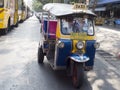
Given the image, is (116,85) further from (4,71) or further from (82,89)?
(4,71)

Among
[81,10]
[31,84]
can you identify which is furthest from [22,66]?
[81,10]

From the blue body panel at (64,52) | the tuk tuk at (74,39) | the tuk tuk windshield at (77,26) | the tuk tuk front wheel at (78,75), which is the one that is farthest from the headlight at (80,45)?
the tuk tuk front wheel at (78,75)

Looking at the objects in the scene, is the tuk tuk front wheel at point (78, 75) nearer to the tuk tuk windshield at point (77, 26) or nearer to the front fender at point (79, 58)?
the front fender at point (79, 58)

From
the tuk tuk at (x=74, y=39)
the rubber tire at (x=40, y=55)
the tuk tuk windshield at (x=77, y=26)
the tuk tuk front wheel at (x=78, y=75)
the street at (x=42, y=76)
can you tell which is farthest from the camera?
the rubber tire at (x=40, y=55)

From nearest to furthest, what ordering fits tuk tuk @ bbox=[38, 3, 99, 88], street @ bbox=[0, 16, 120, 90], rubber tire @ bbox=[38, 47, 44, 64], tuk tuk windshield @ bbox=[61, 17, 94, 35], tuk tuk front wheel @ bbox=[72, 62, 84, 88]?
tuk tuk front wheel @ bbox=[72, 62, 84, 88]
street @ bbox=[0, 16, 120, 90]
tuk tuk @ bbox=[38, 3, 99, 88]
tuk tuk windshield @ bbox=[61, 17, 94, 35]
rubber tire @ bbox=[38, 47, 44, 64]

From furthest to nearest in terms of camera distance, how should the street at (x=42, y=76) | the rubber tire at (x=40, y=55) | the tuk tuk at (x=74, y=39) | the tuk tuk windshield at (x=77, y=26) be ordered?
the rubber tire at (x=40, y=55)
the tuk tuk windshield at (x=77, y=26)
the tuk tuk at (x=74, y=39)
the street at (x=42, y=76)

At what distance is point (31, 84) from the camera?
27.5 feet

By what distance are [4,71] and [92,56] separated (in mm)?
2749

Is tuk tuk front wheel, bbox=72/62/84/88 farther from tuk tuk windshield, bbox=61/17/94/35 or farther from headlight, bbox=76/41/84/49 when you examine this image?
tuk tuk windshield, bbox=61/17/94/35

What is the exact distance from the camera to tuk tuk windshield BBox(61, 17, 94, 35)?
29.2ft

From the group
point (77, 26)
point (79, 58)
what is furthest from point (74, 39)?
point (79, 58)

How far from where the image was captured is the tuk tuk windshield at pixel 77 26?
8891 millimetres

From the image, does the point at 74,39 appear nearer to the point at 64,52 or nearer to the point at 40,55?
the point at 64,52

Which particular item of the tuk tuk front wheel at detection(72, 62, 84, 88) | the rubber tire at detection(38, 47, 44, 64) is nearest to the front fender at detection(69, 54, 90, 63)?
the tuk tuk front wheel at detection(72, 62, 84, 88)
